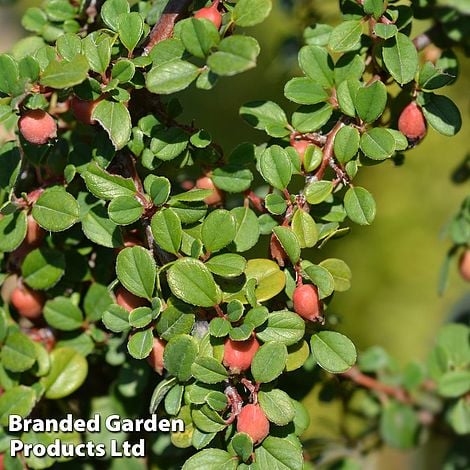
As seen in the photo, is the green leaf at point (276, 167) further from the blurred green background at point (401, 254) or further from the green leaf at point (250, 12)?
the blurred green background at point (401, 254)

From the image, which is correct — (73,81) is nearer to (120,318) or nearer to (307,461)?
(120,318)

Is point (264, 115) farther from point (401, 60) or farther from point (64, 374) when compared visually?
point (64, 374)

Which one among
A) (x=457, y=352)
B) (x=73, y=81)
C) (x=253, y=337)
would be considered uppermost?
(x=73, y=81)

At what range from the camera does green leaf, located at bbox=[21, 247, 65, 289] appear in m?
0.78

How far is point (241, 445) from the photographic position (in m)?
0.61

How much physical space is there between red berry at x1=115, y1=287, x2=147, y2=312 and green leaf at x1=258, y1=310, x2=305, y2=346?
135 mm

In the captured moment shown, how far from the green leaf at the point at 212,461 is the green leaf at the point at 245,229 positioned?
19 centimetres

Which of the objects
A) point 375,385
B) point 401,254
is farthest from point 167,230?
point 401,254

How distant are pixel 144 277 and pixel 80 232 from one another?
19cm

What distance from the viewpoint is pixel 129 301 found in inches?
28.0

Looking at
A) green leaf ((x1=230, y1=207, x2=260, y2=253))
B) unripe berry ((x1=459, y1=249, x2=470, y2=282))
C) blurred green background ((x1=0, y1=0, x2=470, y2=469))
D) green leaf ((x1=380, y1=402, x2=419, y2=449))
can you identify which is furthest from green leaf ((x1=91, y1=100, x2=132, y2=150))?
blurred green background ((x1=0, y1=0, x2=470, y2=469))

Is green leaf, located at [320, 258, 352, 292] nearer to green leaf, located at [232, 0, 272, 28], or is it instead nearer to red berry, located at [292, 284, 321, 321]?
red berry, located at [292, 284, 321, 321]

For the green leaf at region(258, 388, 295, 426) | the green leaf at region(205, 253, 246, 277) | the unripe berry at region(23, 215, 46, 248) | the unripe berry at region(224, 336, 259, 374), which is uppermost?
the green leaf at region(205, 253, 246, 277)

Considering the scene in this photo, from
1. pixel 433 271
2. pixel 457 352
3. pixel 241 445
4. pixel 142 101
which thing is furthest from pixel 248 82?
pixel 241 445
